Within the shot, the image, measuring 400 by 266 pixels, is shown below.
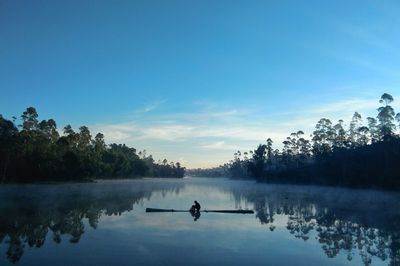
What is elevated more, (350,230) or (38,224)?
(350,230)

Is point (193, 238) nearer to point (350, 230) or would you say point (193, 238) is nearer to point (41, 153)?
point (350, 230)

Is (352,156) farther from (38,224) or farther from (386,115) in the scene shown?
(38,224)

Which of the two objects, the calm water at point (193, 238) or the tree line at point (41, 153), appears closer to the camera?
the calm water at point (193, 238)

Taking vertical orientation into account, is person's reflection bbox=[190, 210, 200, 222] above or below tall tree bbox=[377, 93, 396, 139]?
below

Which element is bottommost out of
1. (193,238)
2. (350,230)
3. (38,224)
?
(193,238)

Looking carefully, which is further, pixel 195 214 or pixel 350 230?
pixel 195 214

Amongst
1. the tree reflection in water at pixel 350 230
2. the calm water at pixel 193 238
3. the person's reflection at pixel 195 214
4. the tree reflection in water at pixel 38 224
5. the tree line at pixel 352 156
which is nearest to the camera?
the calm water at pixel 193 238

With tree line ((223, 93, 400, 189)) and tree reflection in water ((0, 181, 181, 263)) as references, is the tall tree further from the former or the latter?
tree reflection in water ((0, 181, 181, 263))

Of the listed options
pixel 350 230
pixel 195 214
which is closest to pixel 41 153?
pixel 195 214

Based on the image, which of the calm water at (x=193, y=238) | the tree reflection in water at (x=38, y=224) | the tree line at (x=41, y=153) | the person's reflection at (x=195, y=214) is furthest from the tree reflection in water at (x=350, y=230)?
the tree line at (x=41, y=153)

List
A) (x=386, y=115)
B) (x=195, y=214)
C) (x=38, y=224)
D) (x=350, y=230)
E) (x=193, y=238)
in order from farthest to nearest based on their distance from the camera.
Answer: (x=386, y=115), (x=195, y=214), (x=38, y=224), (x=350, y=230), (x=193, y=238)

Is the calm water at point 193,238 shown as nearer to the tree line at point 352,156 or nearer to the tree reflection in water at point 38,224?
the tree reflection in water at point 38,224

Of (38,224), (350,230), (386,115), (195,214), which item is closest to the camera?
(350,230)

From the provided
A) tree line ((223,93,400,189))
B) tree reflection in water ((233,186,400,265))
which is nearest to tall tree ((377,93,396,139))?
tree line ((223,93,400,189))
